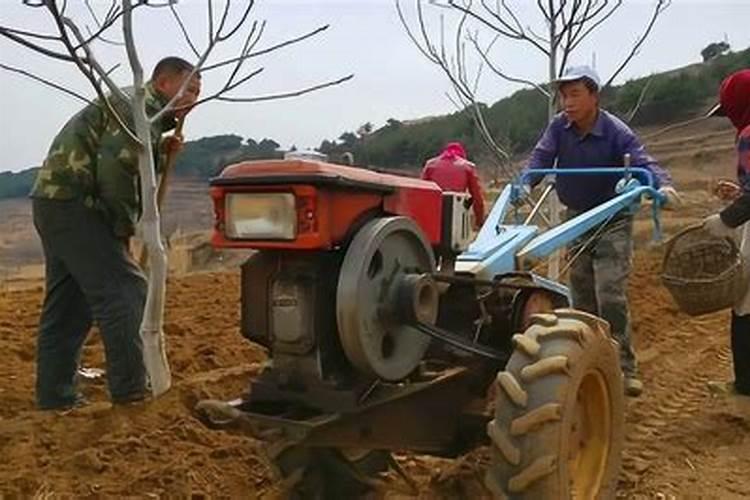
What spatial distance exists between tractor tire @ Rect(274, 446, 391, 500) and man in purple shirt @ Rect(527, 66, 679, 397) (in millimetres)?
1869

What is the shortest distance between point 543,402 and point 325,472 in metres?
1.00

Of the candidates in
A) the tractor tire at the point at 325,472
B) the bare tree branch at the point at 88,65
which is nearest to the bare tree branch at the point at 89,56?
the bare tree branch at the point at 88,65

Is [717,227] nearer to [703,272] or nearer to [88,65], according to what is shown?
[703,272]

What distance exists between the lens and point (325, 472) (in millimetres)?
3658

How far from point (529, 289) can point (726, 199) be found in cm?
233

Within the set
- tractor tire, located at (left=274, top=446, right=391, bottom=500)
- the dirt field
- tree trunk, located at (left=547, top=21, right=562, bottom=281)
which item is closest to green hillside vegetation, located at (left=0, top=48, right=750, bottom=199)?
tree trunk, located at (left=547, top=21, right=562, bottom=281)

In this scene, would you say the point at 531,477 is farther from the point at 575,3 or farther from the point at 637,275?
the point at 637,275

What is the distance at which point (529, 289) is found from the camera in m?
3.69

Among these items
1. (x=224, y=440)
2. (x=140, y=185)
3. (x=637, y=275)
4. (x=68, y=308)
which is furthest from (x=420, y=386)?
(x=637, y=275)

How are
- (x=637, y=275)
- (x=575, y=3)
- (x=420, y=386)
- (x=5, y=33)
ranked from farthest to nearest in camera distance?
(x=637, y=275) < (x=575, y=3) < (x=5, y=33) < (x=420, y=386)

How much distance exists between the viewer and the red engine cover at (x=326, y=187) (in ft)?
9.46

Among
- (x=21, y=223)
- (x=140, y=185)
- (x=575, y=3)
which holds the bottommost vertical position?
(x=21, y=223)

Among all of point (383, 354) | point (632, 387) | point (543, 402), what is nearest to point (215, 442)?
point (383, 354)

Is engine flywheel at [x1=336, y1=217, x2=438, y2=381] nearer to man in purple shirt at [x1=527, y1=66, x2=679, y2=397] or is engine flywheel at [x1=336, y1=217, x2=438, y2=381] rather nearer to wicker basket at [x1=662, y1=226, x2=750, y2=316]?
man in purple shirt at [x1=527, y1=66, x2=679, y2=397]
